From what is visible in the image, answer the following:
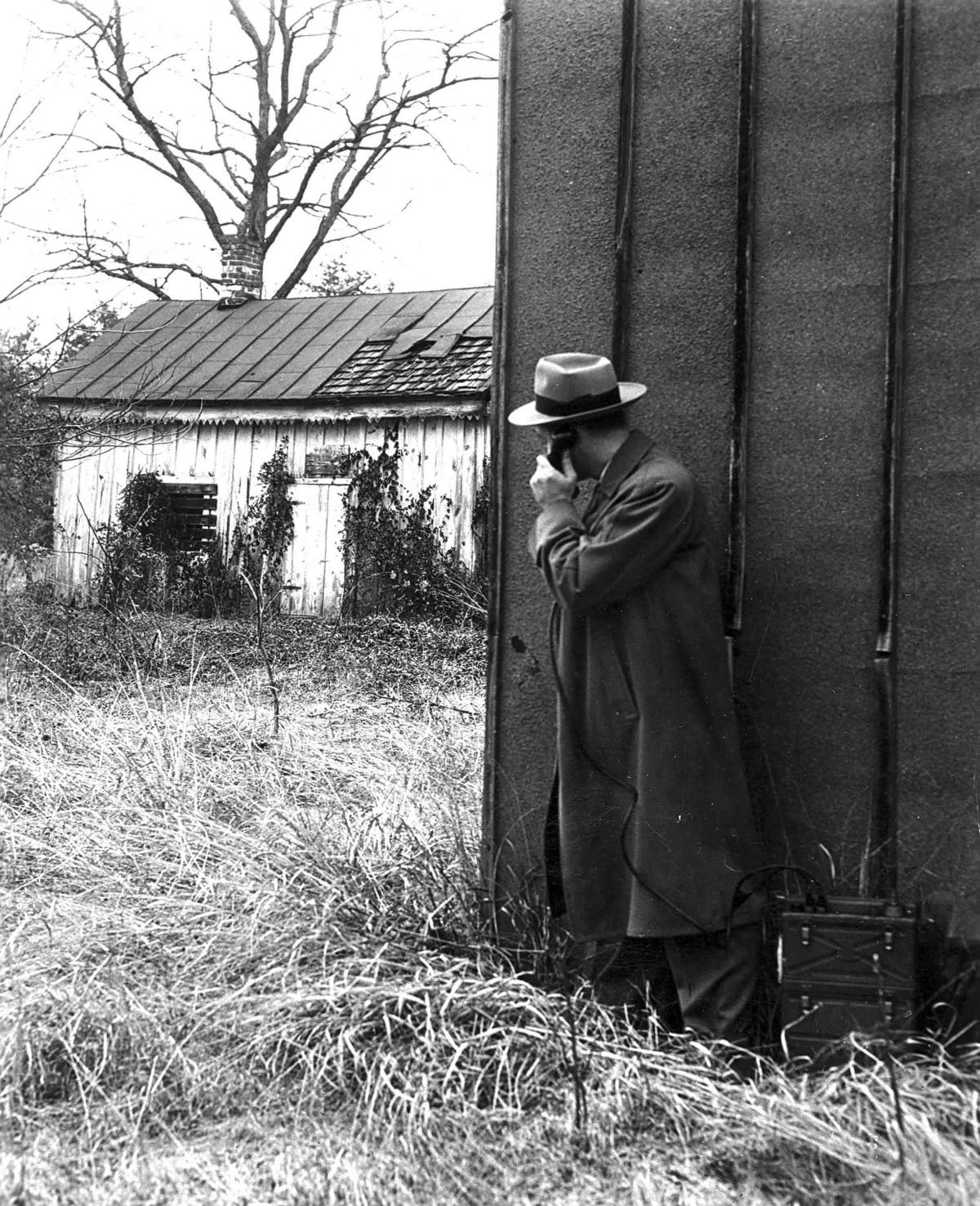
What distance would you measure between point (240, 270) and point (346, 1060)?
744 inches

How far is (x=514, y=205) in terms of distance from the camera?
4.81 metres

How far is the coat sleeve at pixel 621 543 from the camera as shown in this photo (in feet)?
13.1

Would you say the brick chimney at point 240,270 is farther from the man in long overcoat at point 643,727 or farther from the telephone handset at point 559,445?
the man in long overcoat at point 643,727

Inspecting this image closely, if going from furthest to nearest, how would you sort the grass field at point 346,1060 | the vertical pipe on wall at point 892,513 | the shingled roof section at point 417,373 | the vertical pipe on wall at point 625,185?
the shingled roof section at point 417,373
the vertical pipe on wall at point 625,185
the vertical pipe on wall at point 892,513
the grass field at point 346,1060

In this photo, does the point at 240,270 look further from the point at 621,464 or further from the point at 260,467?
the point at 621,464

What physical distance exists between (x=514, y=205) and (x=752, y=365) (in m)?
1.04

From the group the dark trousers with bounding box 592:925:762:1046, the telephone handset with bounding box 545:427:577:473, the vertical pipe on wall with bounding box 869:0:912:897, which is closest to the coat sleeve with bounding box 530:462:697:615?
the telephone handset with bounding box 545:427:577:473

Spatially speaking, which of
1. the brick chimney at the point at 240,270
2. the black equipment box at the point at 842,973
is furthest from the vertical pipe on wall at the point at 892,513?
the brick chimney at the point at 240,270

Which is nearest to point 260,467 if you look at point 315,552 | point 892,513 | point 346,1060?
point 315,552

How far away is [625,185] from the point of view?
465 centimetres

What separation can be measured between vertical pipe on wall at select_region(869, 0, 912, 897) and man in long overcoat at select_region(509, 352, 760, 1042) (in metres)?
0.47

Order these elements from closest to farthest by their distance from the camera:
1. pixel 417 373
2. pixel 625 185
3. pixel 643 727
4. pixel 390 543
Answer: pixel 643 727 → pixel 625 185 → pixel 390 543 → pixel 417 373

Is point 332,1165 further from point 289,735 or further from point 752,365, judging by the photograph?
point 289,735

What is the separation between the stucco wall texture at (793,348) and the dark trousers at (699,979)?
0.43 metres
